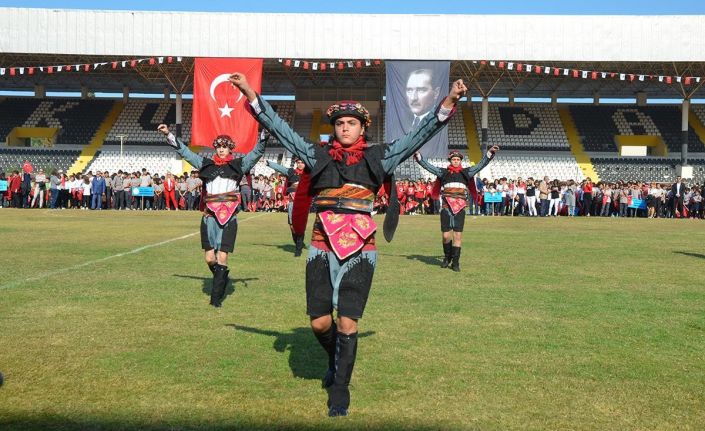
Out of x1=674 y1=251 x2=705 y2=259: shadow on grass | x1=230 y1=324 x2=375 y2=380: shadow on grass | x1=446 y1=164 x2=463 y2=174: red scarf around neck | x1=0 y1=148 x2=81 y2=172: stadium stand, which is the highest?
x1=0 y1=148 x2=81 y2=172: stadium stand

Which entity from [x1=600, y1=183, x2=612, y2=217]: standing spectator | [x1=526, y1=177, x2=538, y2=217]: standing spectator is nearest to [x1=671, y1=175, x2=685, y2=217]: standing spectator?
[x1=600, y1=183, x2=612, y2=217]: standing spectator

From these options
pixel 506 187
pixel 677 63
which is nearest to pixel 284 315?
pixel 506 187

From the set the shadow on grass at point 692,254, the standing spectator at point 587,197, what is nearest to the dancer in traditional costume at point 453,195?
the shadow on grass at point 692,254

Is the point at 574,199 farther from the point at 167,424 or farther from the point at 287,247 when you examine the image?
the point at 167,424

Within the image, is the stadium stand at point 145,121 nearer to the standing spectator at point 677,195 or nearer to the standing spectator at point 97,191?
the standing spectator at point 97,191

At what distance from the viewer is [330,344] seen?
5523 millimetres

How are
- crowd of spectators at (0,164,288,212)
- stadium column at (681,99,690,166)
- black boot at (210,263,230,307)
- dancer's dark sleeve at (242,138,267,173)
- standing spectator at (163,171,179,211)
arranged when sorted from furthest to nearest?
1. stadium column at (681,99,690,166)
2. standing spectator at (163,171,179,211)
3. crowd of spectators at (0,164,288,212)
4. black boot at (210,263,230,307)
5. dancer's dark sleeve at (242,138,267,173)

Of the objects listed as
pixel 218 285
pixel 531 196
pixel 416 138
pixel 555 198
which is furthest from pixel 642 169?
pixel 416 138

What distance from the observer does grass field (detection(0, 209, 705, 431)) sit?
15.9 feet

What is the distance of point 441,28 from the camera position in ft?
133

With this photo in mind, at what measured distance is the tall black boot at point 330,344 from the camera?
5426 millimetres

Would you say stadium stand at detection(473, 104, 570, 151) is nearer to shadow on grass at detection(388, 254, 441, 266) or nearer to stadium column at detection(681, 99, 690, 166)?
stadium column at detection(681, 99, 690, 166)

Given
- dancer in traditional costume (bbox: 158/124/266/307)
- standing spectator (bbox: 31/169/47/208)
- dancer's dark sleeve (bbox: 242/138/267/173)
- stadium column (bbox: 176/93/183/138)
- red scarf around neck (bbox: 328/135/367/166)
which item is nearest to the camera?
red scarf around neck (bbox: 328/135/367/166)

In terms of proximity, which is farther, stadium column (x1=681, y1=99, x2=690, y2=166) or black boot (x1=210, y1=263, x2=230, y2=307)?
stadium column (x1=681, y1=99, x2=690, y2=166)
